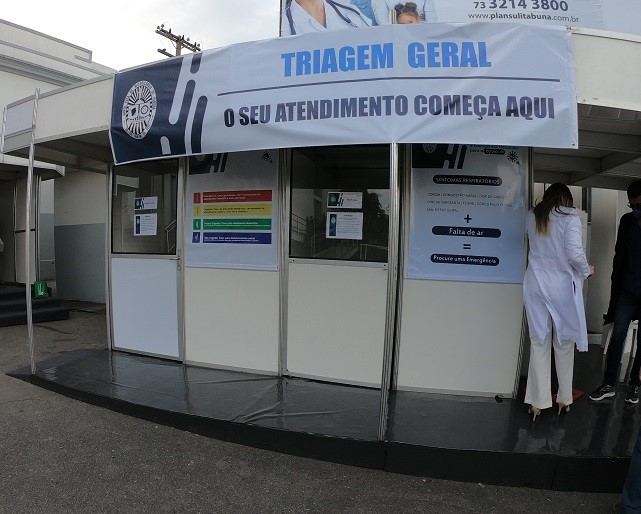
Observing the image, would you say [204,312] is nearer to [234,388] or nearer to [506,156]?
[234,388]

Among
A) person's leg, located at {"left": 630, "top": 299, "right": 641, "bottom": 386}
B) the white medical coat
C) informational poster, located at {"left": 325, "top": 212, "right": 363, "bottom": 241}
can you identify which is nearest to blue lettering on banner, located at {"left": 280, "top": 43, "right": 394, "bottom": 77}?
informational poster, located at {"left": 325, "top": 212, "right": 363, "bottom": 241}

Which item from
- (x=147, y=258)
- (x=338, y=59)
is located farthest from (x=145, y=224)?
(x=338, y=59)

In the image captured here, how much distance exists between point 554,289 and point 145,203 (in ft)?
13.8

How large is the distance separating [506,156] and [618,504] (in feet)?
8.46

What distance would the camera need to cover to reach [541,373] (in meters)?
3.53

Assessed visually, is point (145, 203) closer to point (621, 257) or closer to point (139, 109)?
point (139, 109)

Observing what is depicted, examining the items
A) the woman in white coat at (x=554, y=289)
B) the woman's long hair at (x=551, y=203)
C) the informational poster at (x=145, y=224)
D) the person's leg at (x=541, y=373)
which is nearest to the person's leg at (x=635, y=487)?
the woman in white coat at (x=554, y=289)

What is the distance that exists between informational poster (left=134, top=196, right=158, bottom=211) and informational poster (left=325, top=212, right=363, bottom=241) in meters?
2.10

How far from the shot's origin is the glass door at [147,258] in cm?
501

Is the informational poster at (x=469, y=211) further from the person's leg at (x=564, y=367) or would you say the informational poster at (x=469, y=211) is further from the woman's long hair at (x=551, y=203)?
the person's leg at (x=564, y=367)

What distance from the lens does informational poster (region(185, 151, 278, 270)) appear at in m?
4.51

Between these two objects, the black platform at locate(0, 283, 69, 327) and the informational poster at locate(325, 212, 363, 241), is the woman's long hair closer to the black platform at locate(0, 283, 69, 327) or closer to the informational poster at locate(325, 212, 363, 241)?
the informational poster at locate(325, 212, 363, 241)

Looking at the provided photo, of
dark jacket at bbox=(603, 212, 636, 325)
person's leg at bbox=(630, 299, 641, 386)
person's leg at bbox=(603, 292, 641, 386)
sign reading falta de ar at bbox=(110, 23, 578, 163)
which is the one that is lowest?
person's leg at bbox=(630, 299, 641, 386)

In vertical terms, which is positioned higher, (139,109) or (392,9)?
(392,9)
